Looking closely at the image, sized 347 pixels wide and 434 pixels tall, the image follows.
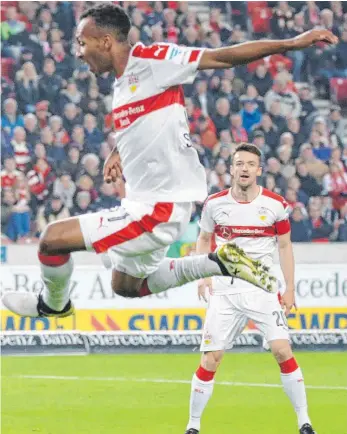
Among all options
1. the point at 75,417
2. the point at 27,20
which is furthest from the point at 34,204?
the point at 75,417

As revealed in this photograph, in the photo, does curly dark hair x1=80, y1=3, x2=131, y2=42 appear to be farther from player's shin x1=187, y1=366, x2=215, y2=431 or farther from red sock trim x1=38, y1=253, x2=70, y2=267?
player's shin x1=187, y1=366, x2=215, y2=431

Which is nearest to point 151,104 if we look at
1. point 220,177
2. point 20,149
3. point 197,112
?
point 220,177

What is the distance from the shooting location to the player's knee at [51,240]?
286 inches

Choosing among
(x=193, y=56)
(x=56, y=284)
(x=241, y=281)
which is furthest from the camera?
(x=241, y=281)

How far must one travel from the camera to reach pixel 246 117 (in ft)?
60.9

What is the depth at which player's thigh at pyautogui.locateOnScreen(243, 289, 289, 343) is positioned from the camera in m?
8.88

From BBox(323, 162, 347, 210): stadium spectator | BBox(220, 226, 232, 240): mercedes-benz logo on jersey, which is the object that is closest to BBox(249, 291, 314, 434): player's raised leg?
BBox(220, 226, 232, 240): mercedes-benz logo on jersey

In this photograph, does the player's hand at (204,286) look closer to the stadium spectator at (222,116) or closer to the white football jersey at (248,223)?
the white football jersey at (248,223)

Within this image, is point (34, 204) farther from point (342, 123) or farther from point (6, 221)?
point (342, 123)

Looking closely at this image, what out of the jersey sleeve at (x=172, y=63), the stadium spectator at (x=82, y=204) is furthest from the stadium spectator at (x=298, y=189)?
the jersey sleeve at (x=172, y=63)

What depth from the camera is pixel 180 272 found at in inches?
301

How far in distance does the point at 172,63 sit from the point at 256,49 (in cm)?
59

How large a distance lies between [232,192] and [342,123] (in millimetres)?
10394

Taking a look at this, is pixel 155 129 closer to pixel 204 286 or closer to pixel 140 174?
pixel 140 174
